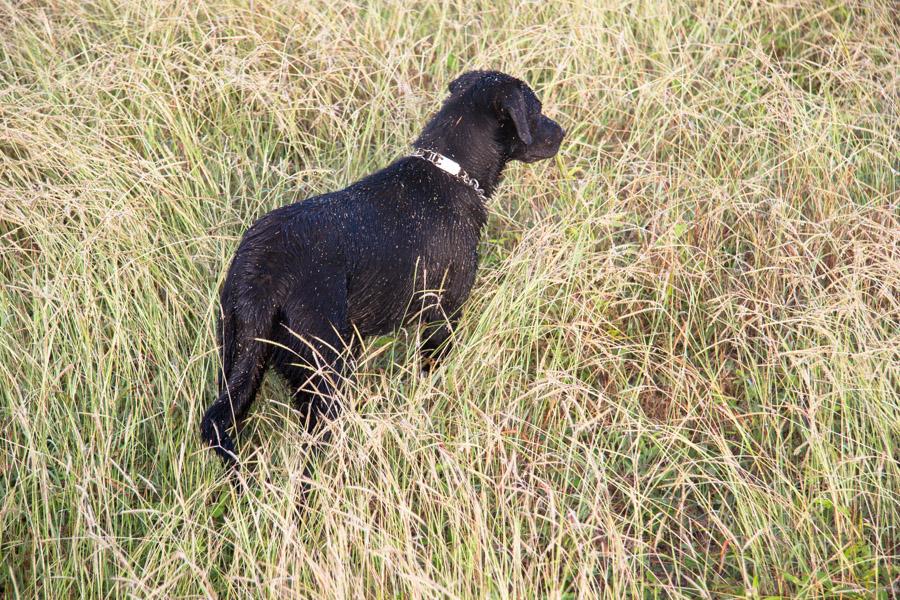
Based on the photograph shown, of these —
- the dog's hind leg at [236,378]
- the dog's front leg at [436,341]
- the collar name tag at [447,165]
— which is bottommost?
the dog's front leg at [436,341]

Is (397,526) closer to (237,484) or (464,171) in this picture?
(237,484)

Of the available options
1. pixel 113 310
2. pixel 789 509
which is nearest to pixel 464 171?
pixel 113 310

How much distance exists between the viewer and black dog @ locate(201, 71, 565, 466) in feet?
9.32

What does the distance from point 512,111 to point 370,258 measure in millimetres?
806

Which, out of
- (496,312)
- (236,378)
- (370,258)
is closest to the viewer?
(236,378)

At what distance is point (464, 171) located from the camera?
3.33 meters

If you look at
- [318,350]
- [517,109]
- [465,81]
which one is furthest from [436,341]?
[465,81]

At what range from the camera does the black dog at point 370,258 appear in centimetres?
284

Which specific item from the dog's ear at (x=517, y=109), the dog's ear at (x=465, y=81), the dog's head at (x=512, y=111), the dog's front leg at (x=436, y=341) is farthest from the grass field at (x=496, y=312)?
Answer: the dog's ear at (x=465, y=81)

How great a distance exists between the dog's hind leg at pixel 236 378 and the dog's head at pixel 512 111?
1.22 metres

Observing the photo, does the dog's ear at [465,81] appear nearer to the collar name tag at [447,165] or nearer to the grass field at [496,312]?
the collar name tag at [447,165]

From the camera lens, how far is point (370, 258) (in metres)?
3.02

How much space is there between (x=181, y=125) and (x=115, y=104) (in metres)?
0.30

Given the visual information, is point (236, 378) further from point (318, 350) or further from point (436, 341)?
point (436, 341)
